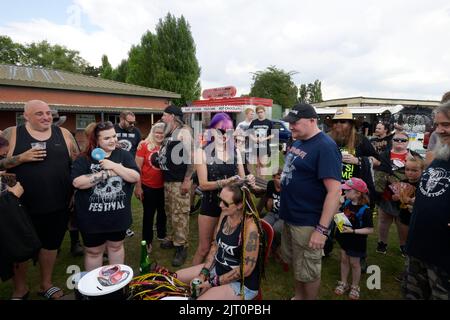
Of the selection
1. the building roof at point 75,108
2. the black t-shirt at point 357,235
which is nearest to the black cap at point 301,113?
the black t-shirt at point 357,235

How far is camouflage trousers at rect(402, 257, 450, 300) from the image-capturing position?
1877 mm

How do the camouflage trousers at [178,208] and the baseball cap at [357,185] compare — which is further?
the camouflage trousers at [178,208]

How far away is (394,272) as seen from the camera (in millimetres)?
3641

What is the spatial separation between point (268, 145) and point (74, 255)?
5583 mm

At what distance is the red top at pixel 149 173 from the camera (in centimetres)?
398

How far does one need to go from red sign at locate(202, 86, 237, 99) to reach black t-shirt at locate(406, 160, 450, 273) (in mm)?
21650

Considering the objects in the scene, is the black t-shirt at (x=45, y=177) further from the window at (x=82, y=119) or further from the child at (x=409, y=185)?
the window at (x=82, y=119)

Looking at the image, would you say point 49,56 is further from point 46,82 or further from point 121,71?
point 46,82

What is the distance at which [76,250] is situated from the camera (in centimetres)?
404

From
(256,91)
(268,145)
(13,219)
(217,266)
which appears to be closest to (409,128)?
(268,145)

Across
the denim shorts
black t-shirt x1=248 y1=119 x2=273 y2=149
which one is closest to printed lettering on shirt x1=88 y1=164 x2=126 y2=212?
the denim shorts

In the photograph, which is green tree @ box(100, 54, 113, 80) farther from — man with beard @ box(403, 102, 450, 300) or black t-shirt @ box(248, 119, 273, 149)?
man with beard @ box(403, 102, 450, 300)

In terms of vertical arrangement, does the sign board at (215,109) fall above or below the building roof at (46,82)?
below

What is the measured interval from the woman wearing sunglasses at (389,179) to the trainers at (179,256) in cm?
296
